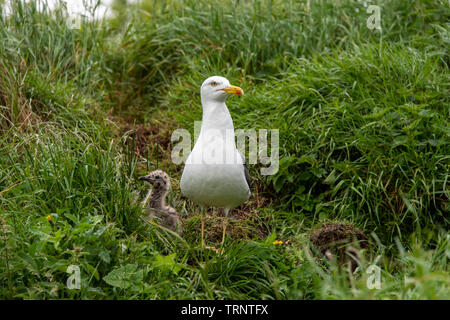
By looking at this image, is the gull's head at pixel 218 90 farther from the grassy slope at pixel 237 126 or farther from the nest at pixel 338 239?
the nest at pixel 338 239

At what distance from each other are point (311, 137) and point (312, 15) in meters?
2.48

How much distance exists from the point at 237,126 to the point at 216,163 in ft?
5.63

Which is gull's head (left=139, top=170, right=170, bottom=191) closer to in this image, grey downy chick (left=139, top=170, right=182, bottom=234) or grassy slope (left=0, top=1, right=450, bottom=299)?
grey downy chick (left=139, top=170, right=182, bottom=234)

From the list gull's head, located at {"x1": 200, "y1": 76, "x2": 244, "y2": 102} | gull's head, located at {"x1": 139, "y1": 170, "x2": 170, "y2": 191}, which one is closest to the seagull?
gull's head, located at {"x1": 200, "y1": 76, "x2": 244, "y2": 102}

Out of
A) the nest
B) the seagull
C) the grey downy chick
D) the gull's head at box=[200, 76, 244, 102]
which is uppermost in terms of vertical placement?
the gull's head at box=[200, 76, 244, 102]

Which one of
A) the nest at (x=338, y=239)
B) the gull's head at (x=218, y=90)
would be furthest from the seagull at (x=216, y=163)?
the nest at (x=338, y=239)


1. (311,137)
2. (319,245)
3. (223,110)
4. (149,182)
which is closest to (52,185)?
(149,182)

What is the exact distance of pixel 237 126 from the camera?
19.2ft

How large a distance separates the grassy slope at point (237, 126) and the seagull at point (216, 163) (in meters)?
0.41

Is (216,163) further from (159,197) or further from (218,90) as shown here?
(159,197)

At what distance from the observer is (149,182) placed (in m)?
4.82

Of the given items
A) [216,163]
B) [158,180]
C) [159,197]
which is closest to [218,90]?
[216,163]

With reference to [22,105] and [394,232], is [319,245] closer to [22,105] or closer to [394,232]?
[394,232]

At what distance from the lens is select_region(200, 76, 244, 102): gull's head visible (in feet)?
14.6
